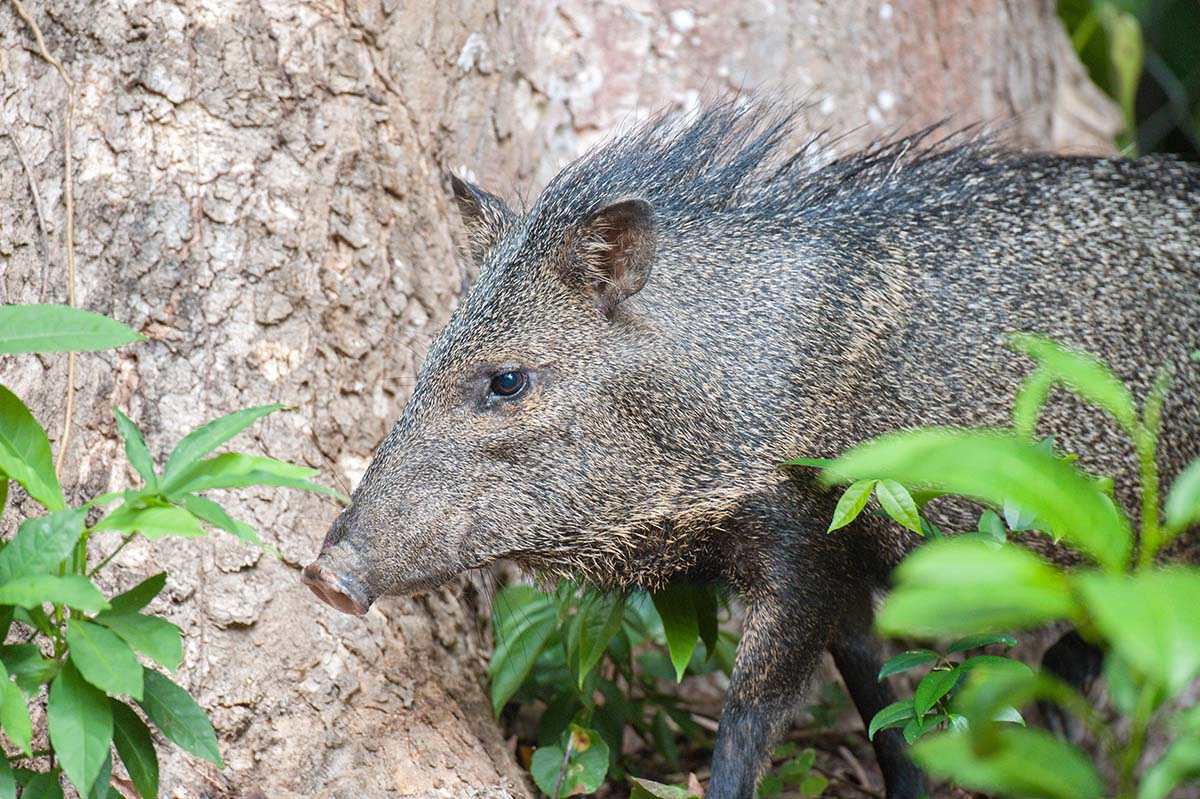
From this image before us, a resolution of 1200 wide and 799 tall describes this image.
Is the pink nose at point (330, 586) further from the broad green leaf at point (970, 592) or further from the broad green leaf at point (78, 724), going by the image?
the broad green leaf at point (970, 592)

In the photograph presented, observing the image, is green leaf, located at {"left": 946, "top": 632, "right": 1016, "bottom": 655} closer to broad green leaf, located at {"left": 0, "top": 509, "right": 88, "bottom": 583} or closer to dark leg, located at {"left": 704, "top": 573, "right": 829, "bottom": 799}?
dark leg, located at {"left": 704, "top": 573, "right": 829, "bottom": 799}

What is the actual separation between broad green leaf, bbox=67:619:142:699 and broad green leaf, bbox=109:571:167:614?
0.25 feet

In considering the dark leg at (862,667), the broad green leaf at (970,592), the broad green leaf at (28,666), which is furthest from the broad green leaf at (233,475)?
the dark leg at (862,667)

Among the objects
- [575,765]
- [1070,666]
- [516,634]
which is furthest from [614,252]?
[1070,666]

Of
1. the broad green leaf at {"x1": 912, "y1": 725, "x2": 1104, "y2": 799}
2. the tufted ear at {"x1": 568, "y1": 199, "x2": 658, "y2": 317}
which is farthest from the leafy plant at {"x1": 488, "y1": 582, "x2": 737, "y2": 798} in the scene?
the broad green leaf at {"x1": 912, "y1": 725, "x2": 1104, "y2": 799}

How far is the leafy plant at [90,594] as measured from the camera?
1.85 metres

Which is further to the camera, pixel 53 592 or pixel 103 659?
pixel 103 659

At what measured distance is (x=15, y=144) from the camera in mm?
2951

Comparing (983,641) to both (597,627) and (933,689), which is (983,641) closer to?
(933,689)

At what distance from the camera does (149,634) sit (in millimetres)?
1966

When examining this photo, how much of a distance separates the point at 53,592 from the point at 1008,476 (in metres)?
1.36

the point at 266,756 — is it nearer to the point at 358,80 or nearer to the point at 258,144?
the point at 258,144

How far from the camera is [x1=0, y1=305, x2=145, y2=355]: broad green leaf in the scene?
1.98 metres

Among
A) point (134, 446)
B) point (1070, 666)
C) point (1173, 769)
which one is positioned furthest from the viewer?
point (1070, 666)
